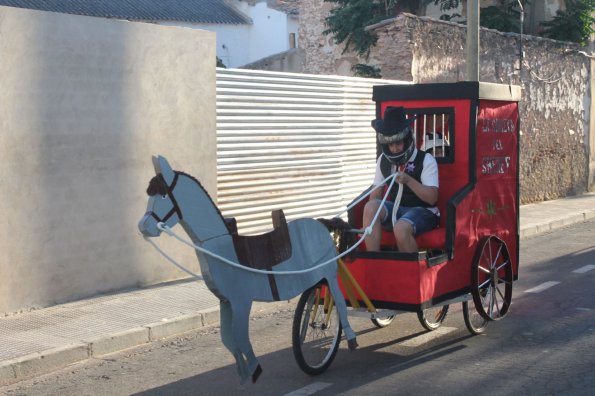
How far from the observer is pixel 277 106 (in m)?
12.5

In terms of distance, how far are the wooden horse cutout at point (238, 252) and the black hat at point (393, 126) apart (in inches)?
40.3

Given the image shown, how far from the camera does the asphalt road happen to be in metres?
6.50

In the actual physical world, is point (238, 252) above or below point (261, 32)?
below

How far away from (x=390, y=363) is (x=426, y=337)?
92 cm

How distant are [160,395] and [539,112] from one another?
1556cm

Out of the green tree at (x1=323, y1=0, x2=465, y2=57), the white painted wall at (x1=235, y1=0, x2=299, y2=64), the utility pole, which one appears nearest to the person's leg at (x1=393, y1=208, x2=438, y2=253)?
the utility pole

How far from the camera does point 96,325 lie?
839 centimetres

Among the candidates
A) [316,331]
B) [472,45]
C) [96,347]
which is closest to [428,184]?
[316,331]

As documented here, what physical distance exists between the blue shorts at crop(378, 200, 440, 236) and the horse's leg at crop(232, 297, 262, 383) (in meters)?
1.94

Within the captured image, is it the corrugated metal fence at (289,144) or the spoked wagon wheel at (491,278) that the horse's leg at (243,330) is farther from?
the corrugated metal fence at (289,144)

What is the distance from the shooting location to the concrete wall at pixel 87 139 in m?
8.98

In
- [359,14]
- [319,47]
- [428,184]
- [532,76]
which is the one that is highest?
[359,14]

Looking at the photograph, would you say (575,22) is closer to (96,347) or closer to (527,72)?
(527,72)

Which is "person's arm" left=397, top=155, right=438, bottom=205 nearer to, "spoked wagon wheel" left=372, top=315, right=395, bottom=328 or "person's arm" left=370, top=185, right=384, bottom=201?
"person's arm" left=370, top=185, right=384, bottom=201
